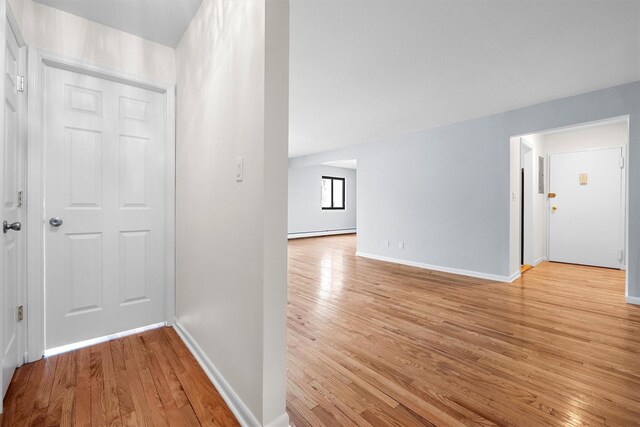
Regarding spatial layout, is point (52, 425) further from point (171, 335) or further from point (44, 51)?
point (44, 51)

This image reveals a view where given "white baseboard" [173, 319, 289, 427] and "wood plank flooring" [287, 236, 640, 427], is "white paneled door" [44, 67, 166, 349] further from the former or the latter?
"wood plank flooring" [287, 236, 640, 427]

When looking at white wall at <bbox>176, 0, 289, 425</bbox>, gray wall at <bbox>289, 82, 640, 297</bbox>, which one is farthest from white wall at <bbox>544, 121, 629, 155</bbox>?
white wall at <bbox>176, 0, 289, 425</bbox>

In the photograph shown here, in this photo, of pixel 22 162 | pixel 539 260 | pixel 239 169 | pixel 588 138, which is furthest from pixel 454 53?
pixel 539 260

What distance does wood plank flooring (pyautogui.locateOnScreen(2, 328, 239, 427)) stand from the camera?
4.43 feet

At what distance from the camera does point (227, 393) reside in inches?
58.3

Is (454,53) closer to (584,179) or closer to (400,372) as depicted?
(400,372)

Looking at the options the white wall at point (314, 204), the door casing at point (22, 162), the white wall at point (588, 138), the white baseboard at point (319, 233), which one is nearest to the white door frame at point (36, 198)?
the door casing at point (22, 162)

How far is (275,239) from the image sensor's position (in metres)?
1.20

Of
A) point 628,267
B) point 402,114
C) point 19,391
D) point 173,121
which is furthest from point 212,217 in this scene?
point 628,267

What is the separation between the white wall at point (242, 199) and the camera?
3.89 feet

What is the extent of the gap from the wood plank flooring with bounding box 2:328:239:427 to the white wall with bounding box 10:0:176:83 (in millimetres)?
2071

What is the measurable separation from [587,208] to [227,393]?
6.09m

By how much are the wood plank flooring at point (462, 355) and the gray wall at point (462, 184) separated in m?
0.76

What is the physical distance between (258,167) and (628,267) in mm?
4092
